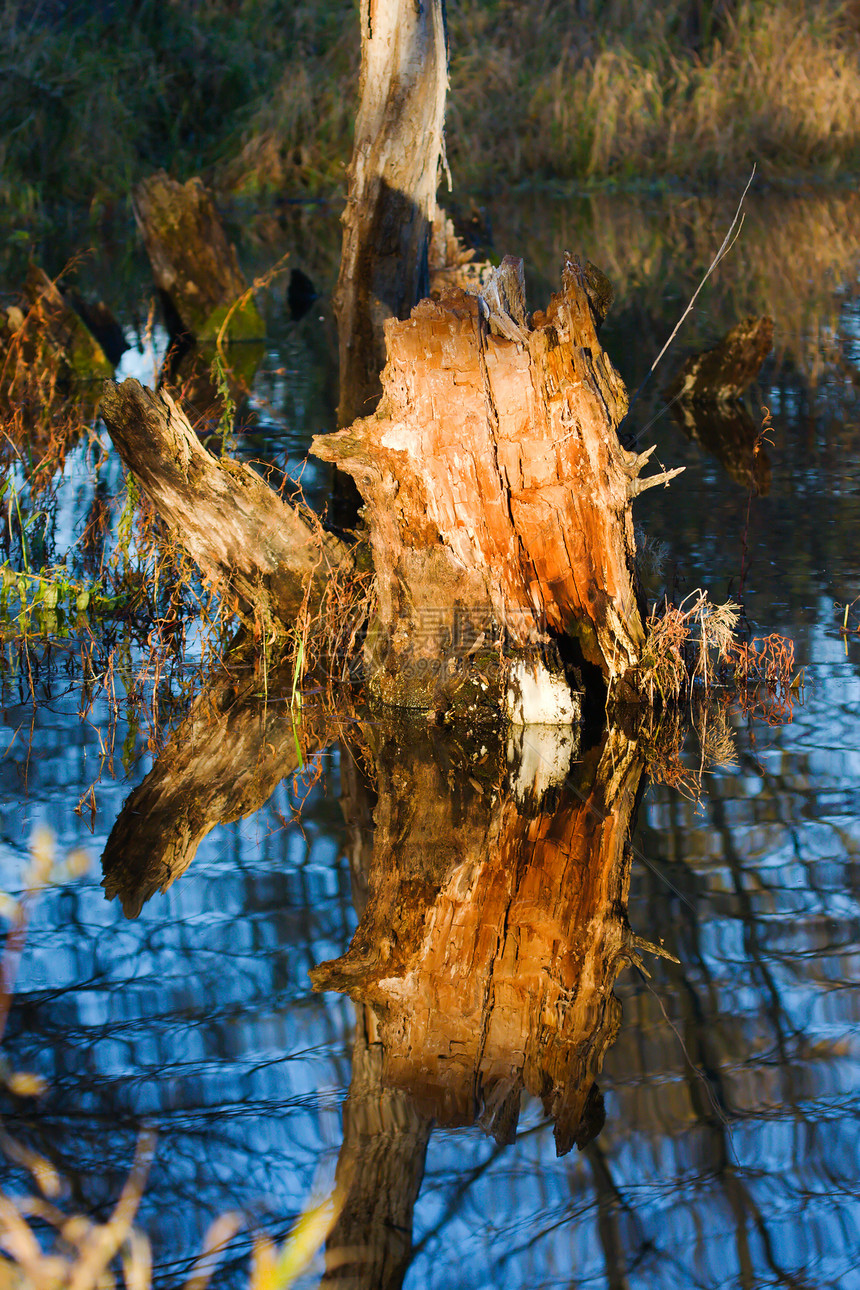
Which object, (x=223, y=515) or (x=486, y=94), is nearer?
(x=223, y=515)

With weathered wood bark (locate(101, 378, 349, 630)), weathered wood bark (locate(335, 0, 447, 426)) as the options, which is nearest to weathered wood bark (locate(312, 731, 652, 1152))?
weathered wood bark (locate(101, 378, 349, 630))

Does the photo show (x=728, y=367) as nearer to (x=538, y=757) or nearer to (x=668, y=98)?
(x=538, y=757)

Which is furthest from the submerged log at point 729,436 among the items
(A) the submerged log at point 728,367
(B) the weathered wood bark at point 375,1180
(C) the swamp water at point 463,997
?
(B) the weathered wood bark at point 375,1180

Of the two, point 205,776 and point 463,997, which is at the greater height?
point 205,776

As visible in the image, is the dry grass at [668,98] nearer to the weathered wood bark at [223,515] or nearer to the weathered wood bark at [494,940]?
the weathered wood bark at [223,515]

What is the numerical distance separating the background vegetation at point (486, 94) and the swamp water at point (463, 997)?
16.4 metres

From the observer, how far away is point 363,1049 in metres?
2.95

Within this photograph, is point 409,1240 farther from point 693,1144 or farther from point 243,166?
point 243,166

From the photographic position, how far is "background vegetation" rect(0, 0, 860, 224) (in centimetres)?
1961

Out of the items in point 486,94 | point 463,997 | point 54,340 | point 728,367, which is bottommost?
point 463,997

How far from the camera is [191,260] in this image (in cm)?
1156

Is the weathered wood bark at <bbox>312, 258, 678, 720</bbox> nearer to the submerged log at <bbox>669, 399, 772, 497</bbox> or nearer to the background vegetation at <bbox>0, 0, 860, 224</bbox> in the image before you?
the submerged log at <bbox>669, 399, 772, 497</bbox>

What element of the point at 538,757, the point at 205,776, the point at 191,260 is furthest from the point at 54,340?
the point at 538,757

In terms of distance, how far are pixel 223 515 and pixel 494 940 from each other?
7.23 ft
